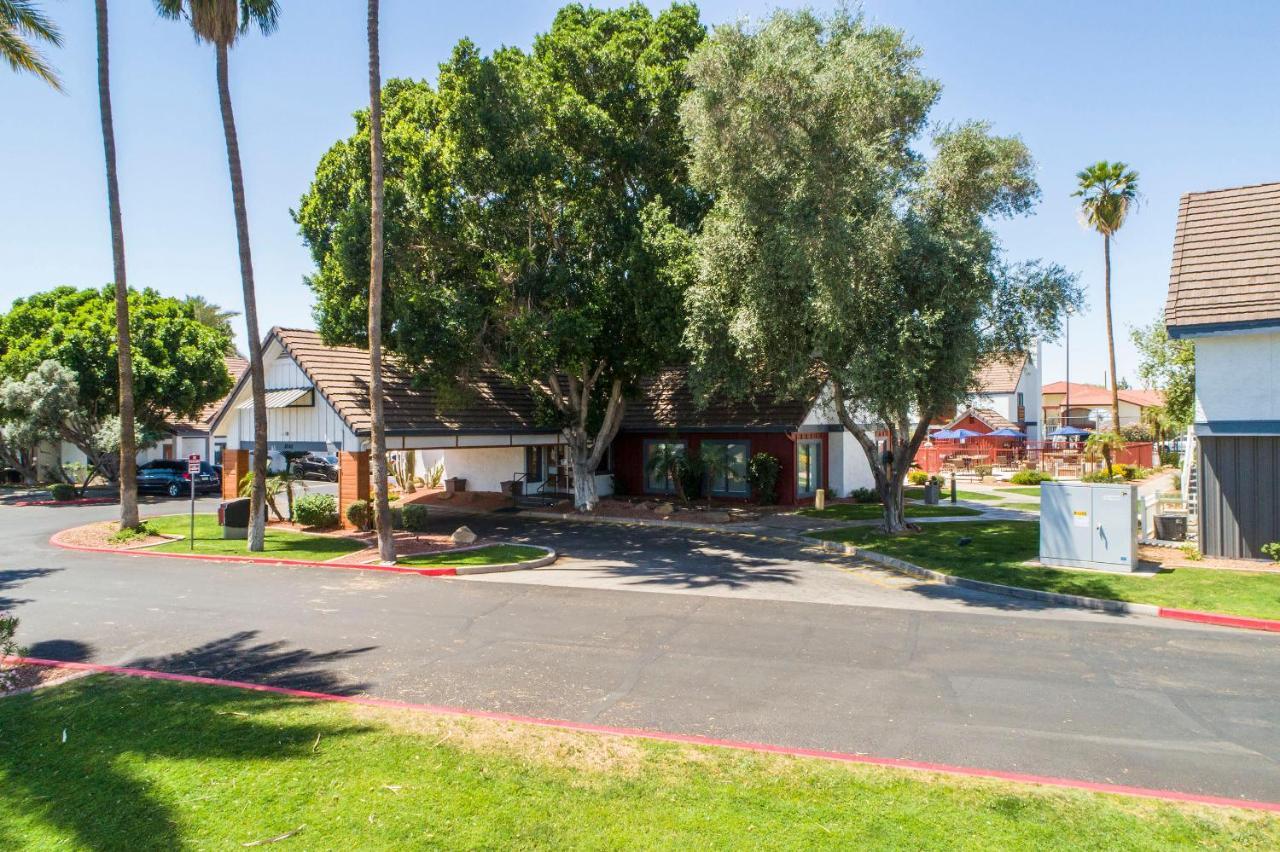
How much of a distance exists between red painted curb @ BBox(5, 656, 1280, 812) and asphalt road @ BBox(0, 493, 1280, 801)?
0.20 meters

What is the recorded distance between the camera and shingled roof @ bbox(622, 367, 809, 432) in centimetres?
2741

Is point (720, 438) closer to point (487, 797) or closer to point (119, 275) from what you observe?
point (119, 275)

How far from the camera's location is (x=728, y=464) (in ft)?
94.6

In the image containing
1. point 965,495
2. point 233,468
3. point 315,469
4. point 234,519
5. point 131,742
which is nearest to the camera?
point 131,742

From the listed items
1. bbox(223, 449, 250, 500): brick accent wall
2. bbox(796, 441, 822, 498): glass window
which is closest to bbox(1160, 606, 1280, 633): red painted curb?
bbox(796, 441, 822, 498): glass window

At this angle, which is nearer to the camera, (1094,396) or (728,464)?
(728,464)

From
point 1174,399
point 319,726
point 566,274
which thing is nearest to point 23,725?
point 319,726

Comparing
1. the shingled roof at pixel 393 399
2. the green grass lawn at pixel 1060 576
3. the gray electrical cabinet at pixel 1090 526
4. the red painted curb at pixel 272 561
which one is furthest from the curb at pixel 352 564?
the gray electrical cabinet at pixel 1090 526

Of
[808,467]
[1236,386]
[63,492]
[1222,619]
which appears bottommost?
[1222,619]

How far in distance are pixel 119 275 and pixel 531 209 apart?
35.0 feet

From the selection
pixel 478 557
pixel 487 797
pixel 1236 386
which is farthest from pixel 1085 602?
pixel 478 557

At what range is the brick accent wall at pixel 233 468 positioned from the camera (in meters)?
27.2

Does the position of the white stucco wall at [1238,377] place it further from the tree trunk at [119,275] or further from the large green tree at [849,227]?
the tree trunk at [119,275]

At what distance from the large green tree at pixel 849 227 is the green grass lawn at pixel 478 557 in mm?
6749
